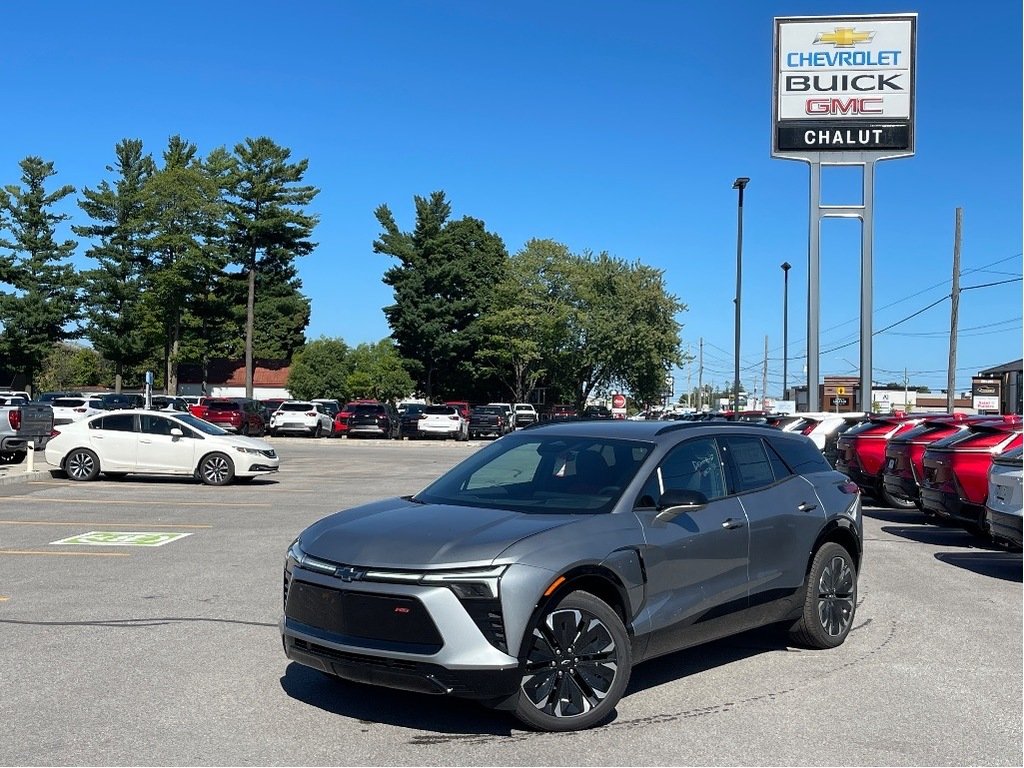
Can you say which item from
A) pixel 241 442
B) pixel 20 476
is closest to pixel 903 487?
pixel 241 442

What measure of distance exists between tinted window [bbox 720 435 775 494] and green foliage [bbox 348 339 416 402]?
225 ft

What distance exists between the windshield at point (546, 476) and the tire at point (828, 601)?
6.09 ft

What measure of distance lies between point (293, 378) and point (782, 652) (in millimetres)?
72021

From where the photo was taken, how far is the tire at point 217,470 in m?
21.7

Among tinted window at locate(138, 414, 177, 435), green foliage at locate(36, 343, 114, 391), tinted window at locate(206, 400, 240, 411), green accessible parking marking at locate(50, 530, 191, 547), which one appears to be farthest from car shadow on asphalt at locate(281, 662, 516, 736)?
green foliage at locate(36, 343, 114, 391)

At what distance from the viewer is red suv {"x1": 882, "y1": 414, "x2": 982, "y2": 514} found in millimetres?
16281

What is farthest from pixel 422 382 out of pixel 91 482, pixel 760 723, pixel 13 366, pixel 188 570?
pixel 760 723

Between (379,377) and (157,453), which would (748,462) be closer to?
(157,453)

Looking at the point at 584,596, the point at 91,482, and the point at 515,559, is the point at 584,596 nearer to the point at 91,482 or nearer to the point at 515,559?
the point at 515,559

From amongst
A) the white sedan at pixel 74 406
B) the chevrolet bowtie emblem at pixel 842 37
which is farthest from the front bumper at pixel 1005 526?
the white sedan at pixel 74 406

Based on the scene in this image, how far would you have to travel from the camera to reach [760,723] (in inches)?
235

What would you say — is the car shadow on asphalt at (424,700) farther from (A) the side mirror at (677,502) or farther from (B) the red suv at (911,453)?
(B) the red suv at (911,453)

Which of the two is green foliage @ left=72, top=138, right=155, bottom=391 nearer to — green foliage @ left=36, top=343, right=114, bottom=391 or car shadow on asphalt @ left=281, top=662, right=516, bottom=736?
green foliage @ left=36, top=343, right=114, bottom=391

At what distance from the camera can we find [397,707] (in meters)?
6.19
